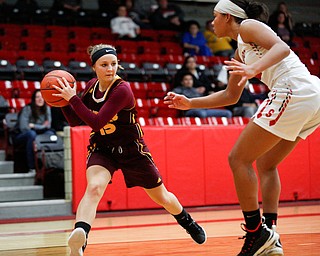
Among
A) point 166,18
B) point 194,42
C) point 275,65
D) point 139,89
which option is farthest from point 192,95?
point 275,65

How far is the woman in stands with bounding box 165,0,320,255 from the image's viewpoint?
421cm

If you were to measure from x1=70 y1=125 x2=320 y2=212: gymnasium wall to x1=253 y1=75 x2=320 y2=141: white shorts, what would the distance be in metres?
4.93

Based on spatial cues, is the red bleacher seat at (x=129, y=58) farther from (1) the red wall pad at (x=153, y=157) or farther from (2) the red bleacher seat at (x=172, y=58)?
(1) the red wall pad at (x=153, y=157)

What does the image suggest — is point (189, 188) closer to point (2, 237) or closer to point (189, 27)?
point (2, 237)

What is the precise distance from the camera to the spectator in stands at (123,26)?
14.2m

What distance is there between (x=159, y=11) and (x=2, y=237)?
975 cm

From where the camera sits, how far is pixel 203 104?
4.91 metres

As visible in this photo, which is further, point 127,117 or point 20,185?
point 20,185

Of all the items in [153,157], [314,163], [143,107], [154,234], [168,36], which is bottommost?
[154,234]

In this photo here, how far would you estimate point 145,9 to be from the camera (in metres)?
16.8

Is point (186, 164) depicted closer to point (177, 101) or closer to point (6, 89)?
point (6, 89)

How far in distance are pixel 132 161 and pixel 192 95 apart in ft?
20.5

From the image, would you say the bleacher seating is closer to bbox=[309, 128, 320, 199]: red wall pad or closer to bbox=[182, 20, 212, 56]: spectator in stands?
bbox=[182, 20, 212, 56]: spectator in stands

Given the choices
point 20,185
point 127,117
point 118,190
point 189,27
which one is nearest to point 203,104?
point 127,117
